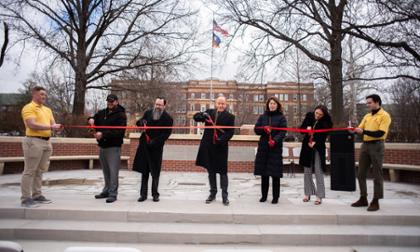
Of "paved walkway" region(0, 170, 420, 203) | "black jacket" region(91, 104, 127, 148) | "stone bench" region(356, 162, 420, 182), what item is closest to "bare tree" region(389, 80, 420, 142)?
"stone bench" region(356, 162, 420, 182)

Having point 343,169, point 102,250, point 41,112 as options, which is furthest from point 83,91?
point 102,250

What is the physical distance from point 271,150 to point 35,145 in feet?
13.1

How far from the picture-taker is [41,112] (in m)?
5.01

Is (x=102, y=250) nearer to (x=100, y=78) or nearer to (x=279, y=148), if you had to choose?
(x=279, y=148)

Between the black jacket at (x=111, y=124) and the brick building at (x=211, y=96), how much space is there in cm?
207

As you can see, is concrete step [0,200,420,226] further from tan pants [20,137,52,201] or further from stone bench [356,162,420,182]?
stone bench [356,162,420,182]

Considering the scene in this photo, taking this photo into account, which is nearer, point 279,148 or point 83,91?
point 279,148

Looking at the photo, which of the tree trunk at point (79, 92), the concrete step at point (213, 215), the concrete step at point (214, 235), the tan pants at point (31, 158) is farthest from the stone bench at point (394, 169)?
the tree trunk at point (79, 92)

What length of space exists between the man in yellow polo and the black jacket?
0.74 meters

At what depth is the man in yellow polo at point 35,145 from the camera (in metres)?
4.77

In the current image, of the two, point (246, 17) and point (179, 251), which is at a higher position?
point (246, 17)

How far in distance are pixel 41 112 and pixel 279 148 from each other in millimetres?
4141

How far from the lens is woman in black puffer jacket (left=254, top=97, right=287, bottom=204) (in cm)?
518

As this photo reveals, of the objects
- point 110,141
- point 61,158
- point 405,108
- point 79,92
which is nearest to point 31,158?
point 110,141
